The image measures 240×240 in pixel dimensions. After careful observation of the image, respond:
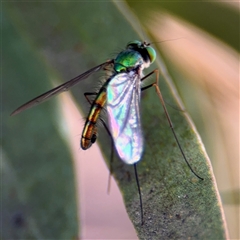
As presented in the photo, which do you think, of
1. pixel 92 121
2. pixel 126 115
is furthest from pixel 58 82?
pixel 126 115

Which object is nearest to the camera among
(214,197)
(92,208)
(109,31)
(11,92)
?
(214,197)

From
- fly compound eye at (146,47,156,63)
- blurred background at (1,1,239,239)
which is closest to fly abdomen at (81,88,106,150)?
blurred background at (1,1,239,239)

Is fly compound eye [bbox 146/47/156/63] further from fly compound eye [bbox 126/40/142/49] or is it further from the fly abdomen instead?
the fly abdomen

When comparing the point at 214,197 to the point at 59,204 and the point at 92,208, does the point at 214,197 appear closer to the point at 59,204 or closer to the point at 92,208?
the point at 59,204

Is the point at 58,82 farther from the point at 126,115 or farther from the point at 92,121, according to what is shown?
the point at 126,115

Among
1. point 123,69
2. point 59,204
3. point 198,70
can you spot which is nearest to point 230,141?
point 198,70

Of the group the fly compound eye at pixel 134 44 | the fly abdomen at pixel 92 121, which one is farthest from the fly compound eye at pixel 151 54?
the fly abdomen at pixel 92 121
